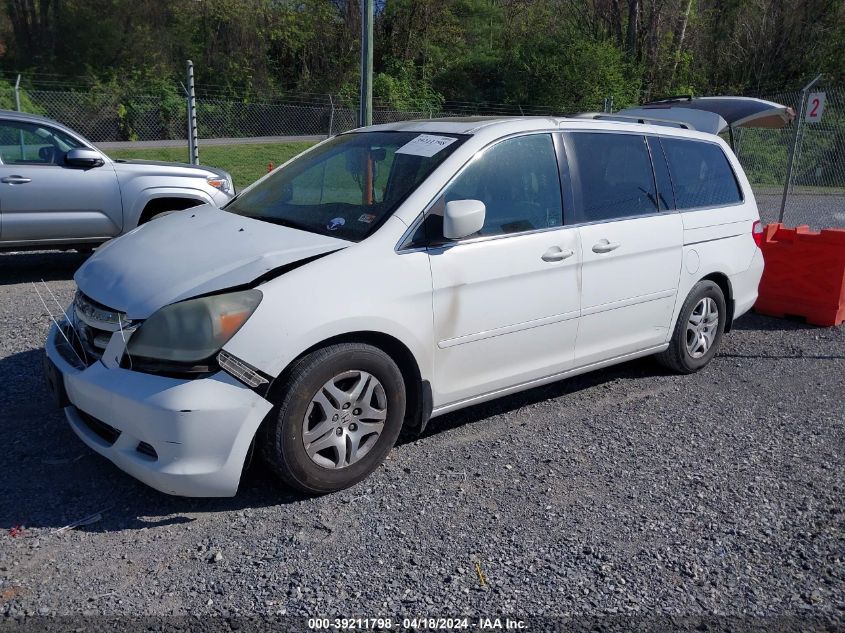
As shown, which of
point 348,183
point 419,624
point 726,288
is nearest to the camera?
point 419,624

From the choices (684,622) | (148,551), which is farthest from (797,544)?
(148,551)

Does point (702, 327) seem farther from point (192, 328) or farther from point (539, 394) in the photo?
point (192, 328)

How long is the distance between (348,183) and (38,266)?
5921 mm

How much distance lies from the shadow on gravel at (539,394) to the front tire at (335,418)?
2.06 ft

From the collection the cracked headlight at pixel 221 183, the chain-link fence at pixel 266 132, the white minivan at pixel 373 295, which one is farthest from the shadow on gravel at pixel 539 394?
the chain-link fence at pixel 266 132

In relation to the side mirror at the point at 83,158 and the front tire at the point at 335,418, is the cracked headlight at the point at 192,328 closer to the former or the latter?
the front tire at the point at 335,418

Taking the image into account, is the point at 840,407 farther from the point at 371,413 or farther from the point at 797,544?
the point at 371,413

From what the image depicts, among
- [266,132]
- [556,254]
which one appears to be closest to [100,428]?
[556,254]

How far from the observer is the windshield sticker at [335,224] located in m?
4.01

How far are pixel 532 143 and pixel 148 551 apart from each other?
9.79 feet

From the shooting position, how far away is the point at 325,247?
3.77 m

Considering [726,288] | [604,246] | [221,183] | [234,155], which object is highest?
[604,246]

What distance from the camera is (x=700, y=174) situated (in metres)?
5.65

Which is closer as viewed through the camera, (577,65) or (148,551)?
(148,551)
